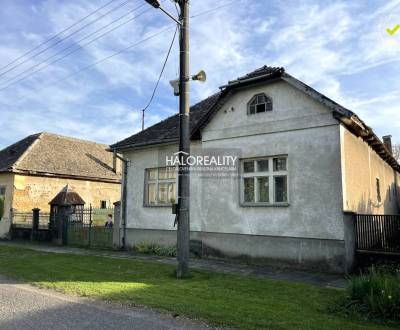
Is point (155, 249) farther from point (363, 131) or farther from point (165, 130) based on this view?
point (363, 131)

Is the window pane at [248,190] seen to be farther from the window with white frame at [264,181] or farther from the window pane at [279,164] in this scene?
the window pane at [279,164]

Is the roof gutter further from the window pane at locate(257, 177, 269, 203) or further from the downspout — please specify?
the downspout

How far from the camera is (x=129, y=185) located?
15.8 meters

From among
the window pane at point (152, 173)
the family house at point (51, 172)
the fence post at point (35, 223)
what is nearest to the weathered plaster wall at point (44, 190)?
the family house at point (51, 172)

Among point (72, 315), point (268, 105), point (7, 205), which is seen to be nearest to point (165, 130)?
point (268, 105)

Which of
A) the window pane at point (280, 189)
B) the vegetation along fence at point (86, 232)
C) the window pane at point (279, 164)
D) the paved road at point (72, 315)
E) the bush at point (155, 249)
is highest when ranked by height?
the window pane at point (279, 164)

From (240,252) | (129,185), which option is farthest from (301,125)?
(129,185)

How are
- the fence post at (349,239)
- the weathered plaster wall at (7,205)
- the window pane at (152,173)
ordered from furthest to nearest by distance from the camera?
the weathered plaster wall at (7,205), the window pane at (152,173), the fence post at (349,239)

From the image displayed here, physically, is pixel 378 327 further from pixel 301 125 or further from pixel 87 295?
pixel 301 125

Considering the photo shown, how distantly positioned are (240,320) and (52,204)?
695 inches

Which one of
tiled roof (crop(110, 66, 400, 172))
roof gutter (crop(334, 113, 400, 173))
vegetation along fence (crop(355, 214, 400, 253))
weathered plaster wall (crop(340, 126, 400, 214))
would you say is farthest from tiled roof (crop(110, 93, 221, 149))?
vegetation along fence (crop(355, 214, 400, 253))

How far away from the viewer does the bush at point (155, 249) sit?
13648 millimetres

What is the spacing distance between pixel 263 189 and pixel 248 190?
57 centimetres

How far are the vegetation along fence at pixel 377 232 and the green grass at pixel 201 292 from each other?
9.62ft
